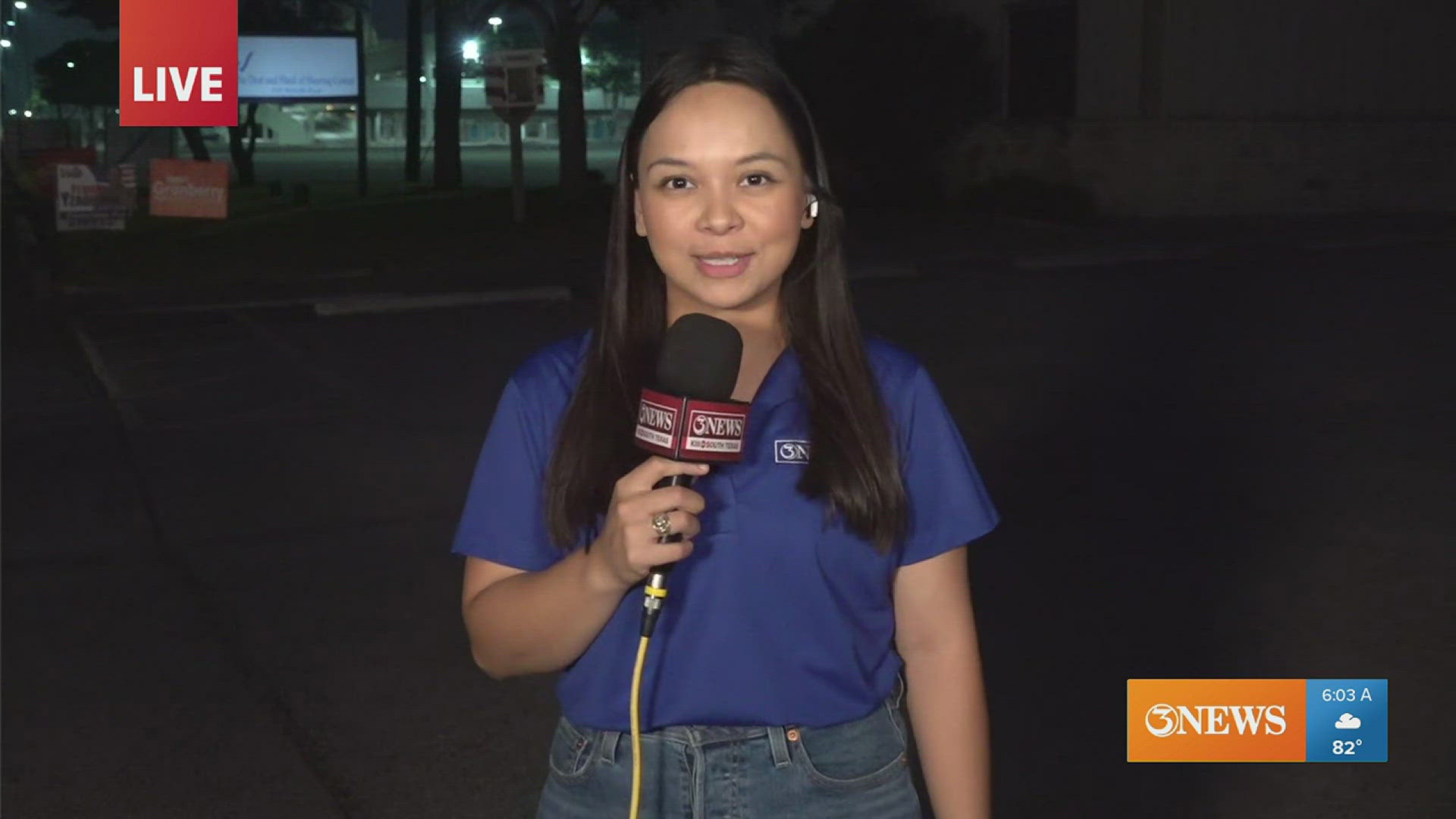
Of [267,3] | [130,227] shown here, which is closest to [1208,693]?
[130,227]

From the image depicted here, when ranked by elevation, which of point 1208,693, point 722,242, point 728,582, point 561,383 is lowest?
point 1208,693

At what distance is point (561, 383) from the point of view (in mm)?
2525

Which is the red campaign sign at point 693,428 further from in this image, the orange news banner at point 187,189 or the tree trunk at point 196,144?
the tree trunk at point 196,144

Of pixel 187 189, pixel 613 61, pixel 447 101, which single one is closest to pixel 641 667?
pixel 187 189

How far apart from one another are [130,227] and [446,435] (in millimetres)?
24141

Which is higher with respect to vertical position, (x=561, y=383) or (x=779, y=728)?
(x=561, y=383)

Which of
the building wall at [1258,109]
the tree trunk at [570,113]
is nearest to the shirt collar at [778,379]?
the building wall at [1258,109]

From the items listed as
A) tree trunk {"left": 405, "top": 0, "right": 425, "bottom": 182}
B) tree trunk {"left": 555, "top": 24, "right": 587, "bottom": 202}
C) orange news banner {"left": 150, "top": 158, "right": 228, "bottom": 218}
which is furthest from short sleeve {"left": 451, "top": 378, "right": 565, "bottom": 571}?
tree trunk {"left": 405, "top": 0, "right": 425, "bottom": 182}

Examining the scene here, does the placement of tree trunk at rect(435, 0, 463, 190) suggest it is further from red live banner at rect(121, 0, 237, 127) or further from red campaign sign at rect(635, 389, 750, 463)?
red campaign sign at rect(635, 389, 750, 463)

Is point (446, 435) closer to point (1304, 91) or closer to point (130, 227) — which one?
point (1304, 91)

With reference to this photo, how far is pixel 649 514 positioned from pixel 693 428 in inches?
4.3

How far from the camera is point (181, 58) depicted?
1588 inches

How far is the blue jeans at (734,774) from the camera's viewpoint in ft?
7.91

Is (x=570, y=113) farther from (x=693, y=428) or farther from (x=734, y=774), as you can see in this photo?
(x=693, y=428)
